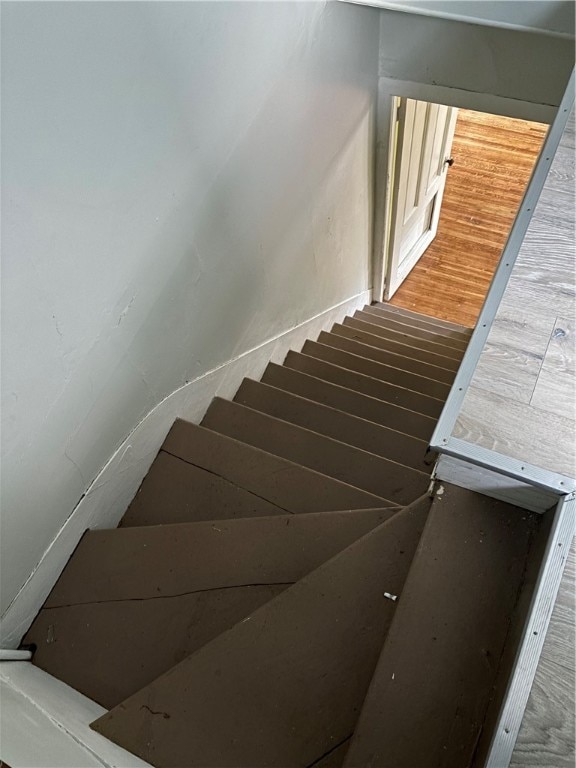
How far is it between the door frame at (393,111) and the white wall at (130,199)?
1.87 feet

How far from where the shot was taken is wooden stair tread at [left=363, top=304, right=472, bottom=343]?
4.24m

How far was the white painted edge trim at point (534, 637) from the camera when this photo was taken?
923mm

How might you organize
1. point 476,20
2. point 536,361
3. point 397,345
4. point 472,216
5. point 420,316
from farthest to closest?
point 472,216 → point 420,316 → point 397,345 → point 476,20 → point 536,361

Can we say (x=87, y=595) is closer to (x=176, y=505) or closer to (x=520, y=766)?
(x=176, y=505)

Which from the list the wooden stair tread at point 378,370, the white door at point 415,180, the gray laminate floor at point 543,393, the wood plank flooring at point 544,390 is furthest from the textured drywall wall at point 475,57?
the wooden stair tread at point 378,370

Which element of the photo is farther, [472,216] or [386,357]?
[472,216]

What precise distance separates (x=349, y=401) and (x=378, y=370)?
23.7 inches

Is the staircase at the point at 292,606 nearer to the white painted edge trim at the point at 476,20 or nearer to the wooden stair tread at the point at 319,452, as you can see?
the wooden stair tread at the point at 319,452

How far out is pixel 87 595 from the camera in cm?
169

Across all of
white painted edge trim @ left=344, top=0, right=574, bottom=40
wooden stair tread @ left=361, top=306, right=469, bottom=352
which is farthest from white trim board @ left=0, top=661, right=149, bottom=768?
wooden stair tread @ left=361, top=306, right=469, bottom=352

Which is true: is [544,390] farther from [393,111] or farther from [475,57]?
[393,111]

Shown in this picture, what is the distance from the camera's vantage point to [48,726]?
116 centimetres

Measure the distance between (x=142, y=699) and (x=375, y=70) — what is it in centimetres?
296

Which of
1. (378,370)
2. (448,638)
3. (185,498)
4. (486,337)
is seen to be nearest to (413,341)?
(378,370)
